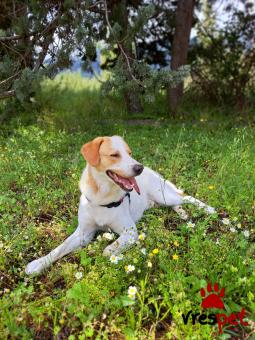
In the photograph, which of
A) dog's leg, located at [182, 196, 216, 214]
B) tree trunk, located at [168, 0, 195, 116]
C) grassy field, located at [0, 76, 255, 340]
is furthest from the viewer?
tree trunk, located at [168, 0, 195, 116]

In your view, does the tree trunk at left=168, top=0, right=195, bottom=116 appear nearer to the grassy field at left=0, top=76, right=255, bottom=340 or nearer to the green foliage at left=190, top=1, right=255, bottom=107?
the green foliage at left=190, top=1, right=255, bottom=107

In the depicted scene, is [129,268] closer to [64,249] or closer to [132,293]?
[132,293]

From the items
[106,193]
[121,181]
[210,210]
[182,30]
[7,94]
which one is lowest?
[210,210]

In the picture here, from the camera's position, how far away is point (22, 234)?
336 centimetres

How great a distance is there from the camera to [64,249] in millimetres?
3244

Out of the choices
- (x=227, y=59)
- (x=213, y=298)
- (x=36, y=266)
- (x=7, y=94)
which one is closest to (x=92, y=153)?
(x=36, y=266)

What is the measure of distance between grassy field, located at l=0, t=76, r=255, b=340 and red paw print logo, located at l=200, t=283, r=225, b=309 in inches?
1.8

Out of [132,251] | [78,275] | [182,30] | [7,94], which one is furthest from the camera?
[182,30]

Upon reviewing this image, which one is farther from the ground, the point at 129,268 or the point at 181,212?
the point at 129,268

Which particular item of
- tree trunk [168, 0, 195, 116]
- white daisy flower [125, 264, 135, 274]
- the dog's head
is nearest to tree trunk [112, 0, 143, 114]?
tree trunk [168, 0, 195, 116]

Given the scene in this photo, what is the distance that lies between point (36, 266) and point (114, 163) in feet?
3.35

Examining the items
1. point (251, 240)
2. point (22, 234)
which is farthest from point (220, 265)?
point (22, 234)

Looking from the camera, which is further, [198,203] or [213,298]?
[198,203]

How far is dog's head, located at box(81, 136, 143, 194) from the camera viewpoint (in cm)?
330
